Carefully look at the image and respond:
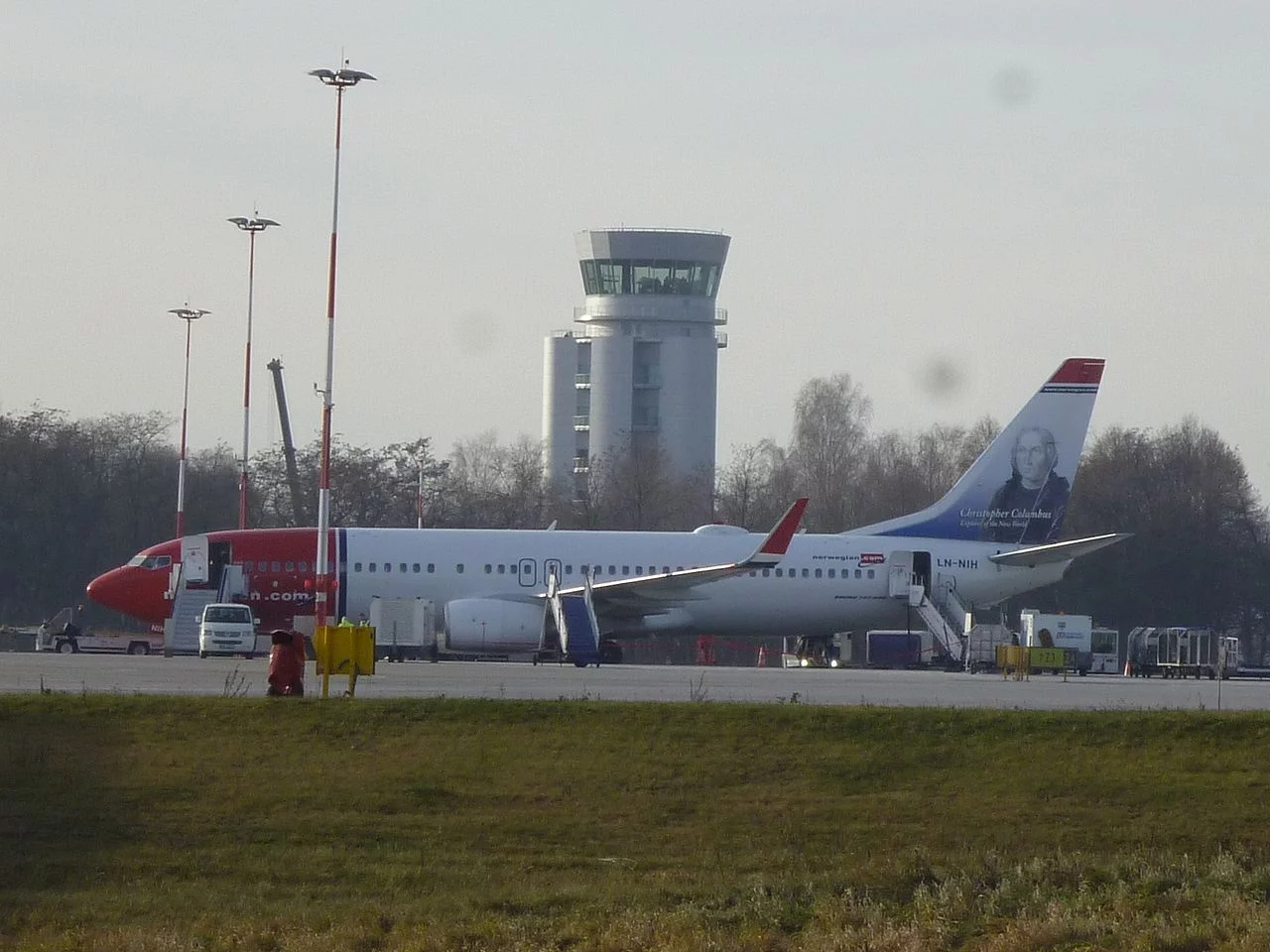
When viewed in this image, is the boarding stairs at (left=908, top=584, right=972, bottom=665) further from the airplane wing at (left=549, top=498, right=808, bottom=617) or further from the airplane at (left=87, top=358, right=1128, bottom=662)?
the airplane wing at (left=549, top=498, right=808, bottom=617)

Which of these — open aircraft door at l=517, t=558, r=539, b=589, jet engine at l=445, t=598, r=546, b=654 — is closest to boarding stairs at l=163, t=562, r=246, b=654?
jet engine at l=445, t=598, r=546, b=654

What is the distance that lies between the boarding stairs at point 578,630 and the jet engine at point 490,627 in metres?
1.04

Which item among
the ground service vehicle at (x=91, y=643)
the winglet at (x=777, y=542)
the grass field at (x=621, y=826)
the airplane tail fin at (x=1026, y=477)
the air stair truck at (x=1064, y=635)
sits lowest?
the grass field at (x=621, y=826)

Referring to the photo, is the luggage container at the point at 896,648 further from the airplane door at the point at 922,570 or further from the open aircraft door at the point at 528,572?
the open aircraft door at the point at 528,572

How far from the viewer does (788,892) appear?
1583cm

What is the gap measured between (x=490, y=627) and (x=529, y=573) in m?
2.83

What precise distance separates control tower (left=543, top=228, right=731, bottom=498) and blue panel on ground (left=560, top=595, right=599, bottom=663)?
248 ft

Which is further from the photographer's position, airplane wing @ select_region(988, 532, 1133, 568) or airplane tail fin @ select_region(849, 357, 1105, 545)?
airplane tail fin @ select_region(849, 357, 1105, 545)

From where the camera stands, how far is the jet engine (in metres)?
46.6

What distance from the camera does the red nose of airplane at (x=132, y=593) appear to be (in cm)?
4934

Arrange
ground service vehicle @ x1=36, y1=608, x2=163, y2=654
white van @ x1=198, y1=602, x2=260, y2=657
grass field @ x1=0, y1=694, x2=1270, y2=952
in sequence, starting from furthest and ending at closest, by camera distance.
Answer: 1. ground service vehicle @ x1=36, y1=608, x2=163, y2=654
2. white van @ x1=198, y1=602, x2=260, y2=657
3. grass field @ x1=0, y1=694, x2=1270, y2=952

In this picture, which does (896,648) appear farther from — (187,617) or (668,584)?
(187,617)

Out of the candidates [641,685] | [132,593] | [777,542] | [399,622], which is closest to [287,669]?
[641,685]

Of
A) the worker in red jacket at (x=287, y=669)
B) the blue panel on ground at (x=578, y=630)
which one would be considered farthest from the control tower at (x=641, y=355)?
the worker in red jacket at (x=287, y=669)
